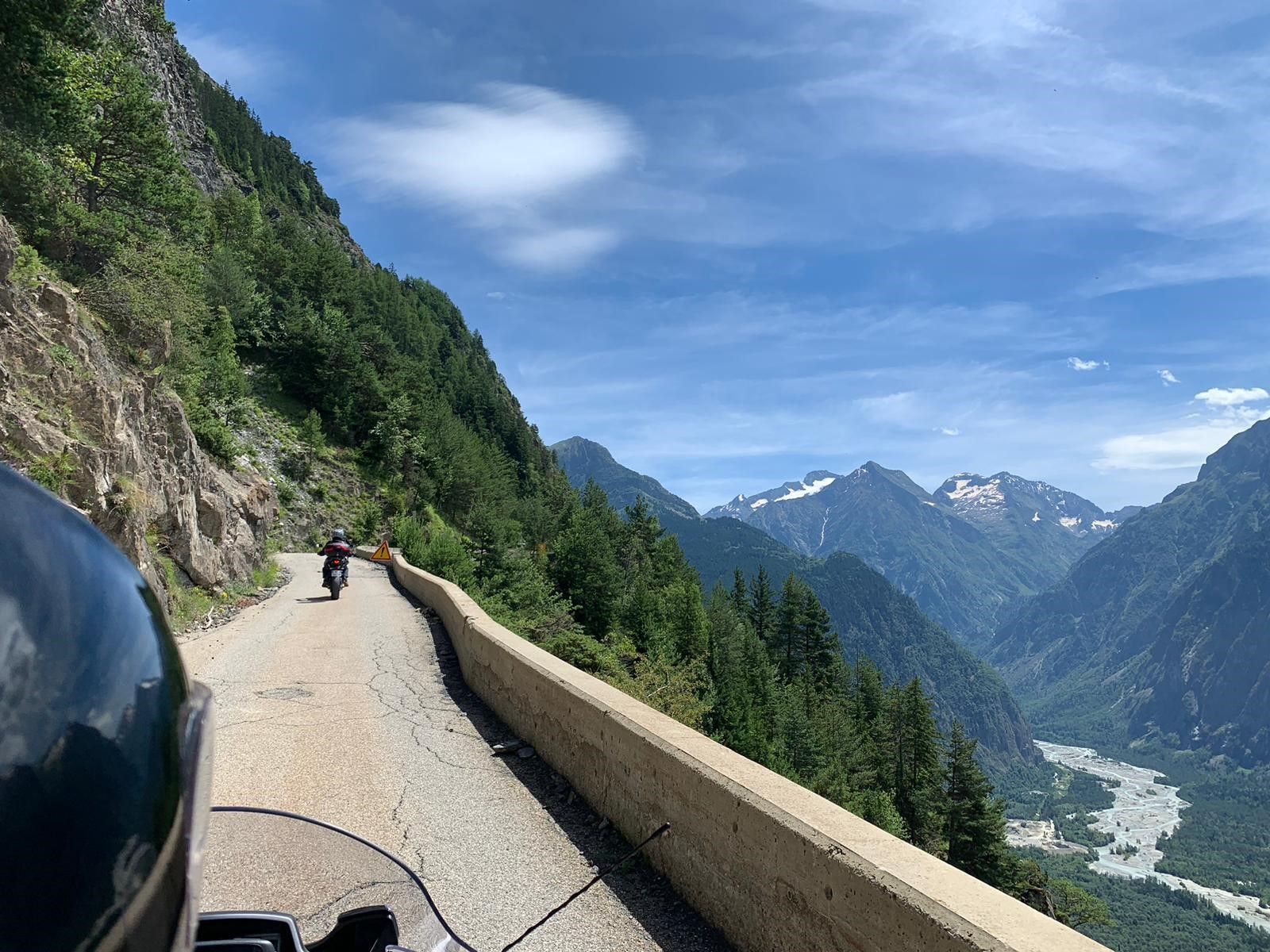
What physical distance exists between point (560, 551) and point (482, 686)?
151 ft

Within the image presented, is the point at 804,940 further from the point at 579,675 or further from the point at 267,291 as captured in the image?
the point at 267,291

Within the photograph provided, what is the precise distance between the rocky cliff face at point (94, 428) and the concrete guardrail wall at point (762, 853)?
9.26 meters

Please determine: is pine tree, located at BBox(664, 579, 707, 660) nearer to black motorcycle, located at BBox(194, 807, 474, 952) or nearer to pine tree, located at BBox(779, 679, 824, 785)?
pine tree, located at BBox(779, 679, 824, 785)

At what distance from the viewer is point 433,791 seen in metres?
7.02

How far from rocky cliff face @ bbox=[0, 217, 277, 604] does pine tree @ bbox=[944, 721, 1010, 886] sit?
40610mm

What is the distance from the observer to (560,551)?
56.2m

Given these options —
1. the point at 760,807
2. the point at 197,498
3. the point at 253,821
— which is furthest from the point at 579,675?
the point at 197,498

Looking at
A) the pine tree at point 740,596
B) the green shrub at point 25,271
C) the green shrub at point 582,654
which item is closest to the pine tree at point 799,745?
the pine tree at point 740,596

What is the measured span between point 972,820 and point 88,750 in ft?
170

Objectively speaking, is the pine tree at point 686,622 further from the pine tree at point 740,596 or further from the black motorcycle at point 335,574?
the black motorcycle at point 335,574

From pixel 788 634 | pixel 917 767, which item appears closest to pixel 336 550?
pixel 917 767

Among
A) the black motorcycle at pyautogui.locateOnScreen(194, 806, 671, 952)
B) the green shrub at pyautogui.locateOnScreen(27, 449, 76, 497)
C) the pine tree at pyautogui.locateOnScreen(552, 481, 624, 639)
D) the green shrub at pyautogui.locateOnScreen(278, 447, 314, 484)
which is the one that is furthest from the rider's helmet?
the green shrub at pyautogui.locateOnScreen(278, 447, 314, 484)

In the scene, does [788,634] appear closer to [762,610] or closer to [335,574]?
[762,610]

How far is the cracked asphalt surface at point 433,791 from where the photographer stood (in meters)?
4.74
